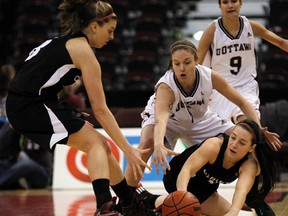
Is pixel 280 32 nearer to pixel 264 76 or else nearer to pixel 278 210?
pixel 264 76

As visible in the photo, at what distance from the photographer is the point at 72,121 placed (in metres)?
4.83

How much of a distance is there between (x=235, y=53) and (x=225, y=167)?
1578mm

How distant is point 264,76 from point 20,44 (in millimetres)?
4668

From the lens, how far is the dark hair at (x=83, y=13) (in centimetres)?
491

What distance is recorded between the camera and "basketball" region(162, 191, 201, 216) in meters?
4.54

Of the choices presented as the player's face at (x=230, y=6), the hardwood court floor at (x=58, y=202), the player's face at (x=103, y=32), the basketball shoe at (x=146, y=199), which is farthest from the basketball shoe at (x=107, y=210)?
the player's face at (x=230, y=6)


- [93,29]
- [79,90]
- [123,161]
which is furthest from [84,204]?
[79,90]

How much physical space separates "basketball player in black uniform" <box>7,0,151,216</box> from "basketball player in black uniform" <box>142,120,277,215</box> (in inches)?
18.6

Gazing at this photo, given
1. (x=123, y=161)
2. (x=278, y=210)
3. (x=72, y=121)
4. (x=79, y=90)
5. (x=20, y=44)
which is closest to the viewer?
(x=72, y=121)

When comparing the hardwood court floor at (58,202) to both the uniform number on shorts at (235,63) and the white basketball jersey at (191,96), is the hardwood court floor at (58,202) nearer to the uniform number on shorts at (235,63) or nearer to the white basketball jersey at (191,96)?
the white basketball jersey at (191,96)

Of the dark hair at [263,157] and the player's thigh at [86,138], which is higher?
the player's thigh at [86,138]

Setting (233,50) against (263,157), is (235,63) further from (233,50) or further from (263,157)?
(263,157)

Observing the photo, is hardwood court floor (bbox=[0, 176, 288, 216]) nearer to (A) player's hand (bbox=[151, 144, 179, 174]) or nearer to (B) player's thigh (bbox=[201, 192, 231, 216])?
(B) player's thigh (bbox=[201, 192, 231, 216])

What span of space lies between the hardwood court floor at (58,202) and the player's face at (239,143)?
3.23 ft
